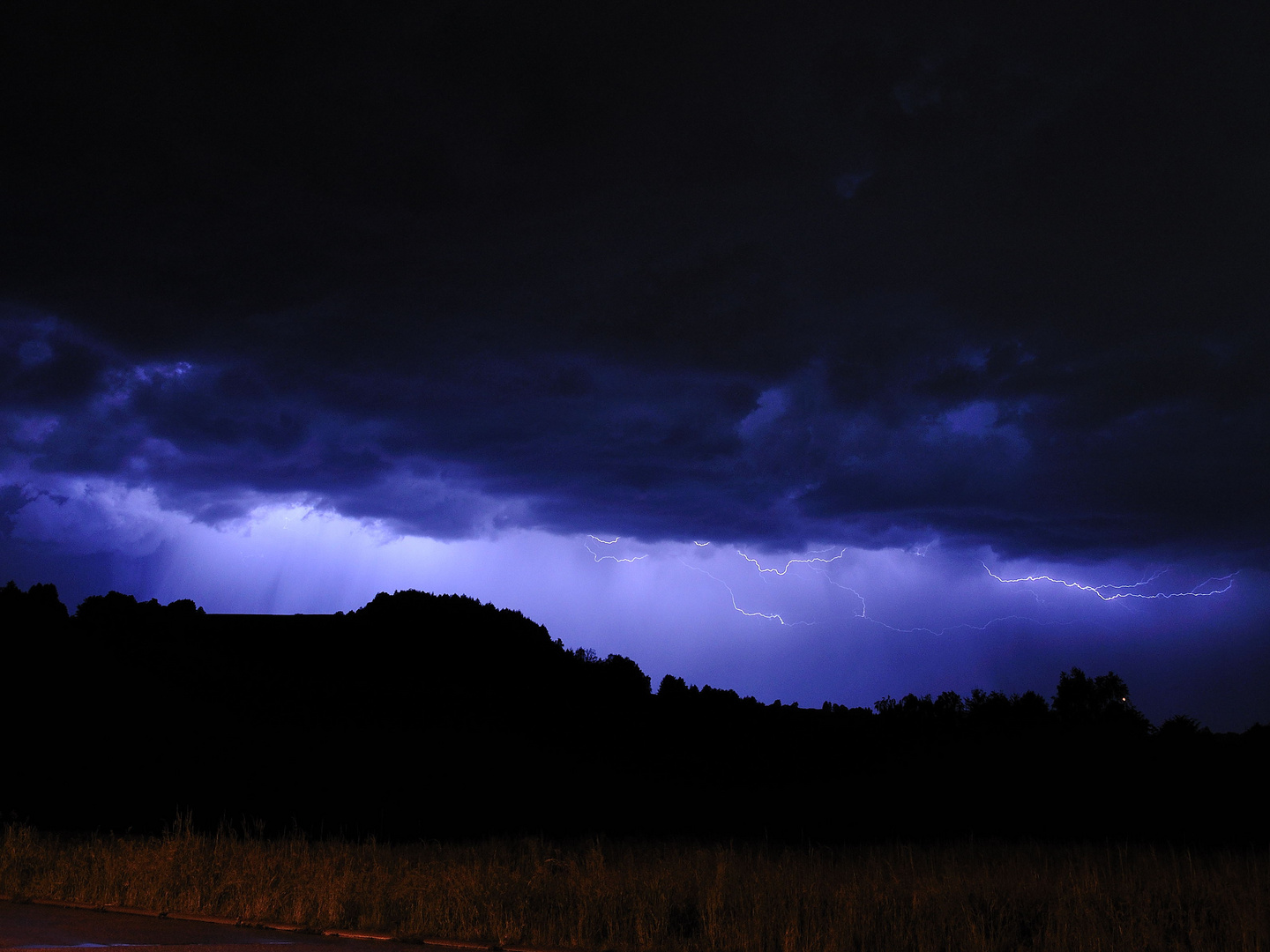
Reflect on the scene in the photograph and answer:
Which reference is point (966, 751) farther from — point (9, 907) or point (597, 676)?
point (9, 907)

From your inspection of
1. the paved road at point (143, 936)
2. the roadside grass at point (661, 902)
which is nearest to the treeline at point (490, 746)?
the roadside grass at point (661, 902)

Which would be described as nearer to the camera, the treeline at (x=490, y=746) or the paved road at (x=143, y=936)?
the paved road at (x=143, y=936)

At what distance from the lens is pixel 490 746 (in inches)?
2200

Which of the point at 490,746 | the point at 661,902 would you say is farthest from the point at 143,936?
the point at 490,746

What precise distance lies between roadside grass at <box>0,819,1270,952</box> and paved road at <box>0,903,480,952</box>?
75 cm

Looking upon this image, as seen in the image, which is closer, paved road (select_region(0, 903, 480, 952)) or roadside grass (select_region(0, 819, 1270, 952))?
paved road (select_region(0, 903, 480, 952))

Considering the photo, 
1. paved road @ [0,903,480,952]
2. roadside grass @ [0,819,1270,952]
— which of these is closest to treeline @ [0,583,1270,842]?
roadside grass @ [0,819,1270,952]

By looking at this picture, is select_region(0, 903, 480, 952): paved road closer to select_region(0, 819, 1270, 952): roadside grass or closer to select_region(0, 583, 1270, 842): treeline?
select_region(0, 819, 1270, 952): roadside grass

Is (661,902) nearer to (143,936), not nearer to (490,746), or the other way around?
(143,936)

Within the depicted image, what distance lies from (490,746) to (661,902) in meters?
44.7

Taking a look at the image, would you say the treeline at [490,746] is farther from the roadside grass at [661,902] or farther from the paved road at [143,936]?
the paved road at [143,936]

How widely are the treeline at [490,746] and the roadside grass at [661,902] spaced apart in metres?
25.1

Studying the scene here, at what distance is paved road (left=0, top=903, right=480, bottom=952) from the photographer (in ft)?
34.4

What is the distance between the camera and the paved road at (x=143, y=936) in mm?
10484
